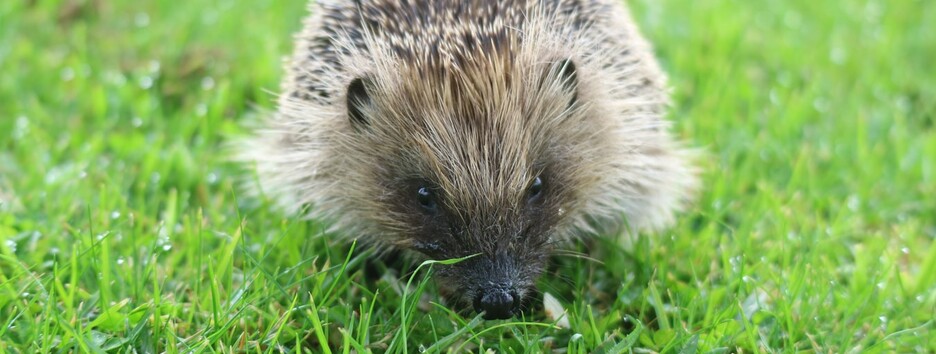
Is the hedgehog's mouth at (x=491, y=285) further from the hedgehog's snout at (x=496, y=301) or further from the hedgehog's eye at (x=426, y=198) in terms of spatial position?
the hedgehog's eye at (x=426, y=198)

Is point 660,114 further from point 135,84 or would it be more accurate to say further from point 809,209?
point 135,84

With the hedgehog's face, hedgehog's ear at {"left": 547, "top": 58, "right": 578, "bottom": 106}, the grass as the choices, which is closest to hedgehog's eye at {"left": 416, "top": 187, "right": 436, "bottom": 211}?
the hedgehog's face

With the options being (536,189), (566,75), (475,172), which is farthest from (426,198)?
(566,75)

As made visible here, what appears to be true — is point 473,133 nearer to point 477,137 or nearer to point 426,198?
point 477,137

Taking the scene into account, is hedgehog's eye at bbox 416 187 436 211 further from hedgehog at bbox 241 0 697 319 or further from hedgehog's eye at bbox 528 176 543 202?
hedgehog's eye at bbox 528 176 543 202

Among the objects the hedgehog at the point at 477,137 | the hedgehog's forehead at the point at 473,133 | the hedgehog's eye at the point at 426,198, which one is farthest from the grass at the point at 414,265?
the hedgehog's forehead at the point at 473,133

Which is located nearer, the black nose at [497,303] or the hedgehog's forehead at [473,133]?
the black nose at [497,303]

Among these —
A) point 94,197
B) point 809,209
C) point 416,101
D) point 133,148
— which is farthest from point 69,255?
point 809,209
